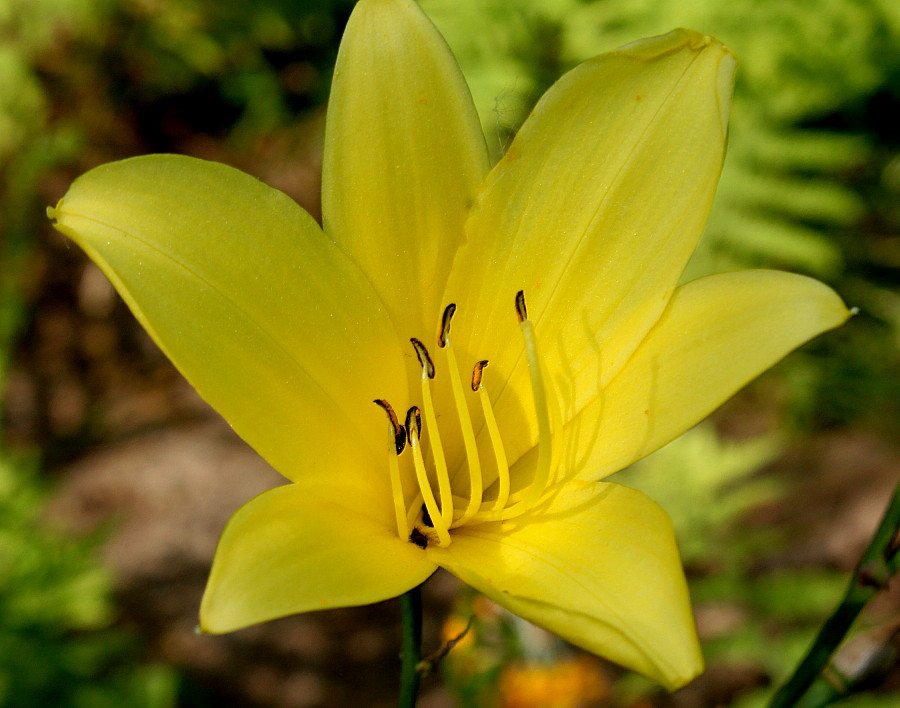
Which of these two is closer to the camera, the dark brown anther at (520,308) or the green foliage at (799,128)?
the dark brown anther at (520,308)

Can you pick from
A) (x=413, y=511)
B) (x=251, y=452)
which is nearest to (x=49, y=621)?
(x=251, y=452)

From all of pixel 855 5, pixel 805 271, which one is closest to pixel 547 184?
pixel 855 5

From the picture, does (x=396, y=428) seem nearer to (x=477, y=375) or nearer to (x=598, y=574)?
(x=477, y=375)

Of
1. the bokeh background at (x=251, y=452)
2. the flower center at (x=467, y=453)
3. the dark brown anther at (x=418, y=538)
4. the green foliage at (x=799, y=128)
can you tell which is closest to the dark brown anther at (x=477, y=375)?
the flower center at (x=467, y=453)

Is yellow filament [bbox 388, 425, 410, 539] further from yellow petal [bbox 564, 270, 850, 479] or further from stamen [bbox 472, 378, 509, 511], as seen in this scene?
yellow petal [bbox 564, 270, 850, 479]

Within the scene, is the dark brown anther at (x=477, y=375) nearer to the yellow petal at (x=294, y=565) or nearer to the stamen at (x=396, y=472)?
the stamen at (x=396, y=472)

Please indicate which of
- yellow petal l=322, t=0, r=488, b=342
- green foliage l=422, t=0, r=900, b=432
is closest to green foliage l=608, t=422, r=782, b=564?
green foliage l=422, t=0, r=900, b=432
